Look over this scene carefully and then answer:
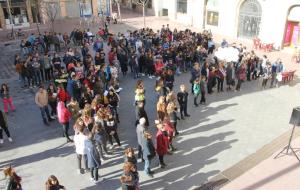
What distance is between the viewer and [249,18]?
27.0 metres

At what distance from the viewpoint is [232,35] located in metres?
Answer: 28.8

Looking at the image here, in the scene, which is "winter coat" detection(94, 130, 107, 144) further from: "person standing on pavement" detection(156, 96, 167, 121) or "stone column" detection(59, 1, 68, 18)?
"stone column" detection(59, 1, 68, 18)

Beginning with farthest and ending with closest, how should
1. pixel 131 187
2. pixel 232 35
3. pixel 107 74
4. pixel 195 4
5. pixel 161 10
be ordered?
pixel 161 10 → pixel 195 4 → pixel 232 35 → pixel 107 74 → pixel 131 187

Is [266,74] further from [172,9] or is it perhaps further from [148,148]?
[172,9]

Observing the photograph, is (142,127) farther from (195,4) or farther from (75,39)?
(195,4)

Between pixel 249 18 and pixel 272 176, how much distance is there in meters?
19.5

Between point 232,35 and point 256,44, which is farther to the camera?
point 232,35

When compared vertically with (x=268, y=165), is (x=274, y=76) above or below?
above

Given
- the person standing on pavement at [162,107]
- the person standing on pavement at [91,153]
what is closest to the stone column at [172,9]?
the person standing on pavement at [162,107]

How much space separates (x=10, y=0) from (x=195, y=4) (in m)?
18.5

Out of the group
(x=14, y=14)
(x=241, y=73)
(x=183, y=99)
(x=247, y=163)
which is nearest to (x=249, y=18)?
(x=241, y=73)

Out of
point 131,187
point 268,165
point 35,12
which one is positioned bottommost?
point 268,165

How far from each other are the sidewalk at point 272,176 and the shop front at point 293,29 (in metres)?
15.6

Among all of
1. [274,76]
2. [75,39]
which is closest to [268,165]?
Answer: [274,76]
